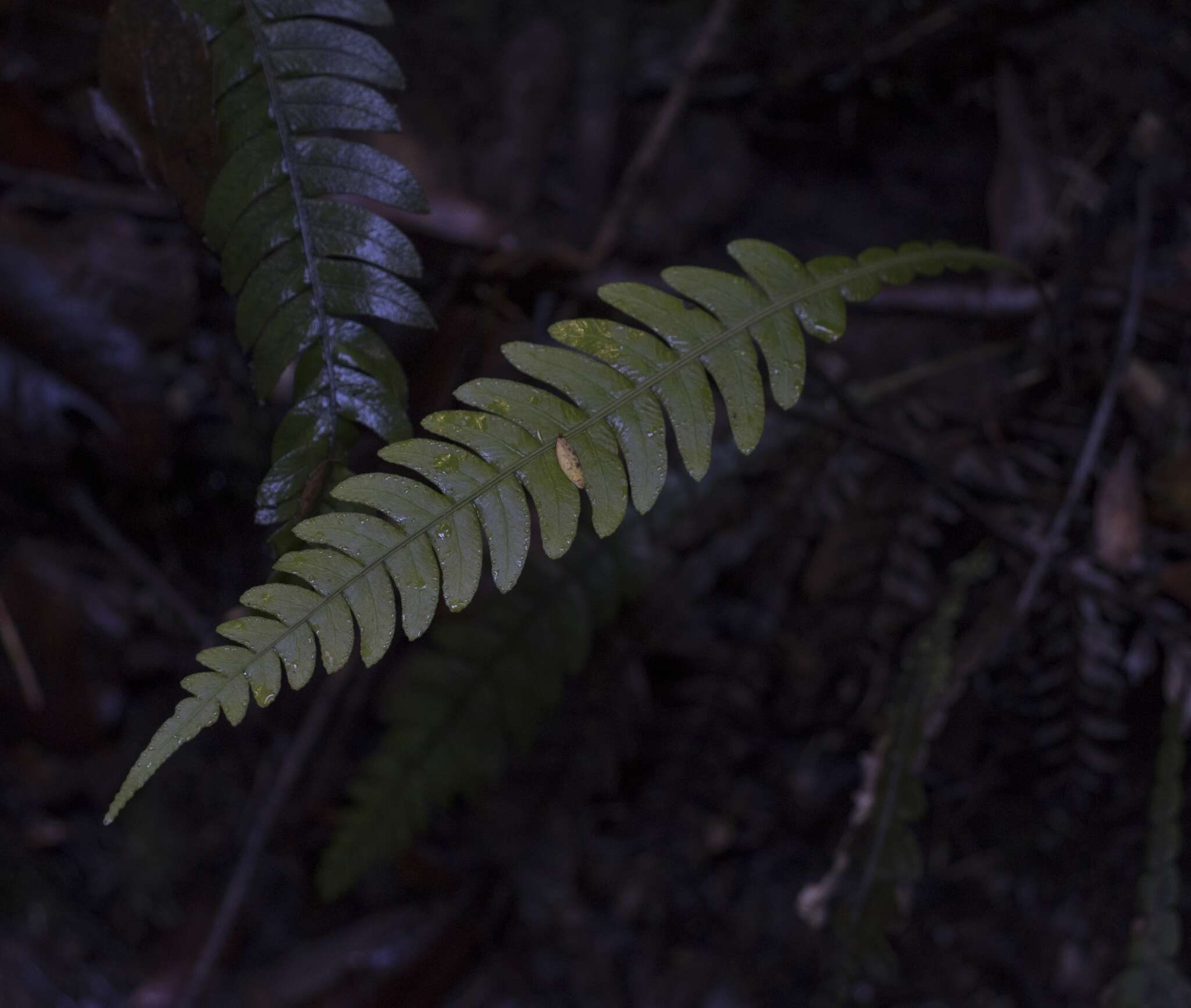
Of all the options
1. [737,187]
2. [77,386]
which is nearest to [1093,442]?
[737,187]

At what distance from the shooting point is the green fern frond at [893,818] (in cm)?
149

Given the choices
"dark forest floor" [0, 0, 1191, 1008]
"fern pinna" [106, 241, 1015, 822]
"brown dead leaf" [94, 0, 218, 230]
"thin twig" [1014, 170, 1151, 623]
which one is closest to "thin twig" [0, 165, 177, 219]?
"dark forest floor" [0, 0, 1191, 1008]

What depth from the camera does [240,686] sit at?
2.91 feet

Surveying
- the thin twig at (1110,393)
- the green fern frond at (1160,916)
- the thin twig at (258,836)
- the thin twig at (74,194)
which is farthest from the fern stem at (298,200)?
the green fern frond at (1160,916)

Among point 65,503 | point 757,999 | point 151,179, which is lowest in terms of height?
point 757,999

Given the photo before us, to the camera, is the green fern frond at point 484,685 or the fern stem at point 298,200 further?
the green fern frond at point 484,685

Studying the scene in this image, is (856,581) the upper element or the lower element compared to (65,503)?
lower

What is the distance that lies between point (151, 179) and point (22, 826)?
2.15 metres

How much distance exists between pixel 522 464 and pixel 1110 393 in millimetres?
1578

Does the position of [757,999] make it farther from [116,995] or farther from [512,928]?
[116,995]

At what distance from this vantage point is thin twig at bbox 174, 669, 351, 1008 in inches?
88.0

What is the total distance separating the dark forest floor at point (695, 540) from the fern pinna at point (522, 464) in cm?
53

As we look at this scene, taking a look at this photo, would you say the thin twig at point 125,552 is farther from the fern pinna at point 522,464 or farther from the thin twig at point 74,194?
the fern pinna at point 522,464

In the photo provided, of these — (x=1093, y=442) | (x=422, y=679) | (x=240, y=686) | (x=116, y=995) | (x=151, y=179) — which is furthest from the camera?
(x=116, y=995)
